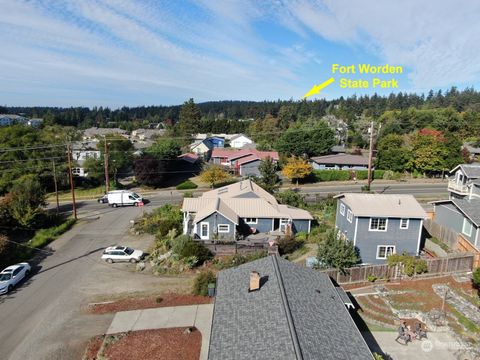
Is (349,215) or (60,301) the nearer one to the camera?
(60,301)

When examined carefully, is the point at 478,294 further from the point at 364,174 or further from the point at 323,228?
the point at 364,174

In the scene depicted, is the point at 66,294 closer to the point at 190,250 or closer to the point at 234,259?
the point at 190,250

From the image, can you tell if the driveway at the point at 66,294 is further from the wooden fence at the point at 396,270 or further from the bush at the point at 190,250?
the wooden fence at the point at 396,270

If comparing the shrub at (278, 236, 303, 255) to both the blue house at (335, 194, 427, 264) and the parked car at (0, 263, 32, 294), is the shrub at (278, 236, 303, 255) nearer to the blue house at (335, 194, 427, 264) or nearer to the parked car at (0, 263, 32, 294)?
the blue house at (335, 194, 427, 264)

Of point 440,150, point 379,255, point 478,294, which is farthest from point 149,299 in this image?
point 440,150

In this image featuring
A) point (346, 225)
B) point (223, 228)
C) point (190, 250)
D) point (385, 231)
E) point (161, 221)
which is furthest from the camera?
point (161, 221)

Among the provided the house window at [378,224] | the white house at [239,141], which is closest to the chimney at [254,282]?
the house window at [378,224]

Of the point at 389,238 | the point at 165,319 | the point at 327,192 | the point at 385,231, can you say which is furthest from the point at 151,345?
the point at 327,192
